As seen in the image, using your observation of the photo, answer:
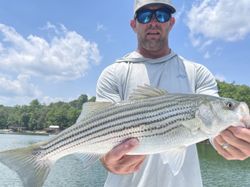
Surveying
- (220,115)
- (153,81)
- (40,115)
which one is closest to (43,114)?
(40,115)

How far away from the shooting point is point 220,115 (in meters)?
4.11

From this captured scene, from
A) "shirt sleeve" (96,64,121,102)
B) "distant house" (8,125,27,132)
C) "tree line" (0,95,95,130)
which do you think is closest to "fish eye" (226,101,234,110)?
"shirt sleeve" (96,64,121,102)

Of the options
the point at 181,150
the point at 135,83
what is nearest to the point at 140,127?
the point at 181,150

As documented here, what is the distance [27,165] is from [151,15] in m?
2.46

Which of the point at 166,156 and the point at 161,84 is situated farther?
the point at 161,84

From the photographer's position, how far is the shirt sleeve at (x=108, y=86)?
199 inches

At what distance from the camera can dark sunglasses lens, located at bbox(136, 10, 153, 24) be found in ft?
17.4

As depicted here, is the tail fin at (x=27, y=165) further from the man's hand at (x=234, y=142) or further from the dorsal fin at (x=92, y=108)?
the man's hand at (x=234, y=142)

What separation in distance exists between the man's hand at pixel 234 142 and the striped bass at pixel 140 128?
0.08m

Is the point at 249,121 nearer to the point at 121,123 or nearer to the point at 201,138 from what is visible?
the point at 201,138

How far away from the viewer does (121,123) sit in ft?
13.7

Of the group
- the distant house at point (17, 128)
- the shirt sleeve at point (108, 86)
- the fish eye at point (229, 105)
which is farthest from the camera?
the distant house at point (17, 128)

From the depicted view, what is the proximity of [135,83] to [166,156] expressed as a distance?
1165 mm

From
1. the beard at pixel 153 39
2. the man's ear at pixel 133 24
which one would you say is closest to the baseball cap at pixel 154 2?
the man's ear at pixel 133 24
